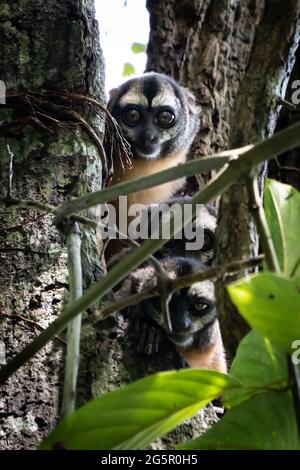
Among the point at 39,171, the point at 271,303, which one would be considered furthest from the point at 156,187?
the point at 271,303

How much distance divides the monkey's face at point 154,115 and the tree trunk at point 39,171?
2206 mm

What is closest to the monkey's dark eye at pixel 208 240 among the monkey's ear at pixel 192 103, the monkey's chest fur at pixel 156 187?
the monkey's chest fur at pixel 156 187

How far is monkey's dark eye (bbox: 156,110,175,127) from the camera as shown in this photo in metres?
5.77

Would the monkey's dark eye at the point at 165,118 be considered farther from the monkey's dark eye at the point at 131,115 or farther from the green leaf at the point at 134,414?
the green leaf at the point at 134,414

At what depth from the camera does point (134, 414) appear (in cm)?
123

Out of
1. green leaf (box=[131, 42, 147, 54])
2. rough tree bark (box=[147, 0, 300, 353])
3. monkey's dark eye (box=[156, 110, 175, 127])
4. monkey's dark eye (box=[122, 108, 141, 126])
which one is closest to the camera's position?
rough tree bark (box=[147, 0, 300, 353])

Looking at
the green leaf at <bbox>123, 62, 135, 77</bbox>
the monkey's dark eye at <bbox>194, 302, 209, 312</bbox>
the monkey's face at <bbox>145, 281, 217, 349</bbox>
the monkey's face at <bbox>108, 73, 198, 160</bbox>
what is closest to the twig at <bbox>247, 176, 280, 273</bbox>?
the monkey's face at <bbox>145, 281, 217, 349</bbox>

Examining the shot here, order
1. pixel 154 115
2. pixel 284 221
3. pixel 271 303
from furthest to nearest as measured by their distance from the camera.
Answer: pixel 154 115
pixel 284 221
pixel 271 303

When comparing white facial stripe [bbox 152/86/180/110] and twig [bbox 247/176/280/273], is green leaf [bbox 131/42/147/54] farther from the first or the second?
twig [bbox 247/176/280/273]

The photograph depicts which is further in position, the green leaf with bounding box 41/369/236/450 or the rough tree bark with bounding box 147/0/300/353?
the rough tree bark with bounding box 147/0/300/353

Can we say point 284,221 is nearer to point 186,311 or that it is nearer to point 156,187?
point 186,311

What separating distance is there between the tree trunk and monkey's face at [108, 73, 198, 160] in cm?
221

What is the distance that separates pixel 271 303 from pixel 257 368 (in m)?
0.33
